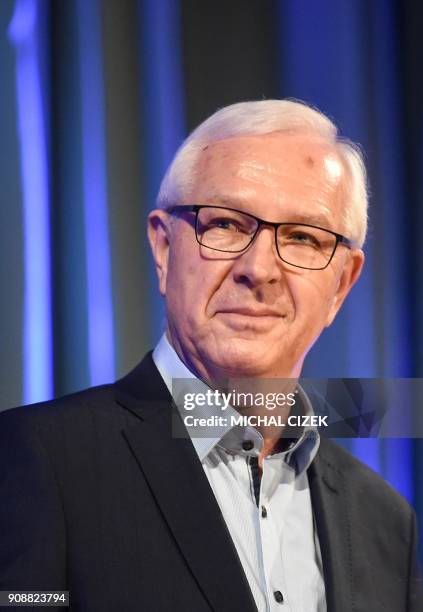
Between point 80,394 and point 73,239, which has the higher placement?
point 73,239

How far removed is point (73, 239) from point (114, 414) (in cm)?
47

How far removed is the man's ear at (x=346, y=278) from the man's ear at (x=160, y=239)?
337 mm

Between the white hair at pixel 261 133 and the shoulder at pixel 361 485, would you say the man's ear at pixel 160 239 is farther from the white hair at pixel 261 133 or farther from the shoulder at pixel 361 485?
the shoulder at pixel 361 485

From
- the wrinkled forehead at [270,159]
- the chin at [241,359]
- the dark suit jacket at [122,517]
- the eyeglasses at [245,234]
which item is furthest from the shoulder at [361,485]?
the wrinkled forehead at [270,159]

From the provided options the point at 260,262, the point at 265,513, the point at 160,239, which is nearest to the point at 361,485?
the point at 265,513

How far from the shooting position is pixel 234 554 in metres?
1.17

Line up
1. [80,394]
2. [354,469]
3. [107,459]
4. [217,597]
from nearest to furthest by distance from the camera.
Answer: [217,597], [107,459], [80,394], [354,469]

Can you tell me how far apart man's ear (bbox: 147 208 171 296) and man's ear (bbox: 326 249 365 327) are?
34 cm

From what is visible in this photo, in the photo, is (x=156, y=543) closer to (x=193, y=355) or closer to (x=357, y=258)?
(x=193, y=355)

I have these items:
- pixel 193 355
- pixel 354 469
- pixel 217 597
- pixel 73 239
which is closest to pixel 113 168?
pixel 73 239

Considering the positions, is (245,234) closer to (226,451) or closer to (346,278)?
(346,278)

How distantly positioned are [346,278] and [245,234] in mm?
287

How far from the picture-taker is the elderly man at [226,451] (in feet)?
3.77

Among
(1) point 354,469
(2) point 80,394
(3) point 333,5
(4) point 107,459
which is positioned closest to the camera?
(4) point 107,459
